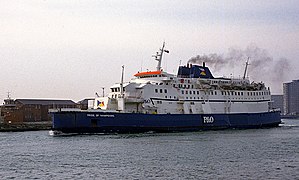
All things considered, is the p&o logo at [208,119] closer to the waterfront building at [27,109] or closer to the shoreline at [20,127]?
the shoreline at [20,127]

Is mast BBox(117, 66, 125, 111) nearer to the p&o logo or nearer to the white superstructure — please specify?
the white superstructure

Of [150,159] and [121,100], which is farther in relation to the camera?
[121,100]

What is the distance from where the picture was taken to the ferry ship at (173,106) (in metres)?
38.9

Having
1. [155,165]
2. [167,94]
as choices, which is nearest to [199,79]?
[167,94]

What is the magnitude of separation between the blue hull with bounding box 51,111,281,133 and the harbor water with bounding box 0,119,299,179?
357 centimetres

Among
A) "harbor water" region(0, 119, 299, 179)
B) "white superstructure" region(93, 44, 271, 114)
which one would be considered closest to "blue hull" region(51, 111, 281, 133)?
"white superstructure" region(93, 44, 271, 114)

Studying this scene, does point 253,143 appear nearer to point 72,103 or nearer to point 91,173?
point 91,173

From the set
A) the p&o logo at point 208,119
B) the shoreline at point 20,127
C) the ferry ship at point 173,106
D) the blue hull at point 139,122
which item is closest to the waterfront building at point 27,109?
the shoreline at point 20,127

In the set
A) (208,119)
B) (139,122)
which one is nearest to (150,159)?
(139,122)

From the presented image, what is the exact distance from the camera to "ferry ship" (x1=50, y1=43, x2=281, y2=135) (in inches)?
1532

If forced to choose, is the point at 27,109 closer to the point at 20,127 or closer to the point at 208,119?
the point at 20,127

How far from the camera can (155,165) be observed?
888 inches

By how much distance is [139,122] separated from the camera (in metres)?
40.8

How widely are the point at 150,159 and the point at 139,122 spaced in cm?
1614
